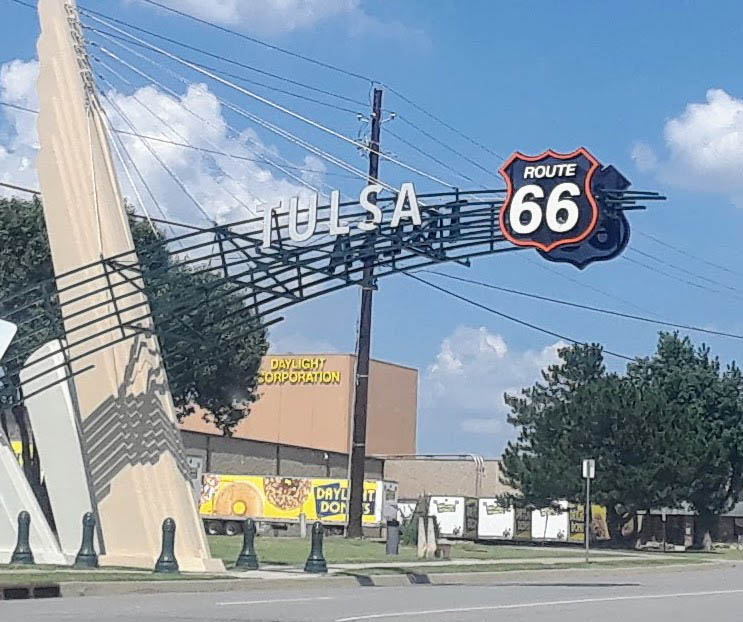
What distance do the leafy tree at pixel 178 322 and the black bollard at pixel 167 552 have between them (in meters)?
3.88

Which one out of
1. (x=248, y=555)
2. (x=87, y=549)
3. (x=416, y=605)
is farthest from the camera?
(x=248, y=555)

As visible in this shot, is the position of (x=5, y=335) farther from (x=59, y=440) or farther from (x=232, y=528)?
(x=232, y=528)

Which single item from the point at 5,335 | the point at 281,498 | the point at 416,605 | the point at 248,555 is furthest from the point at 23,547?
the point at 281,498

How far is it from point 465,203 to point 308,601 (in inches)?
299

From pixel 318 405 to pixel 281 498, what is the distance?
2824cm

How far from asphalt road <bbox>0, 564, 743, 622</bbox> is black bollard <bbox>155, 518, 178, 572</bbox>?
157 cm

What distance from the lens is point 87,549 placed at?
78.3 feet

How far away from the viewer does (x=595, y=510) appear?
2355 inches

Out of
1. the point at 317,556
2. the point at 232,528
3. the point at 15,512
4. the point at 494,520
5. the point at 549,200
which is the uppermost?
the point at 549,200

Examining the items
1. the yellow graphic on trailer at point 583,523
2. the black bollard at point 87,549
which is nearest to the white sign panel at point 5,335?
the black bollard at point 87,549

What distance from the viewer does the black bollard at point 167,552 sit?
74.4 feet

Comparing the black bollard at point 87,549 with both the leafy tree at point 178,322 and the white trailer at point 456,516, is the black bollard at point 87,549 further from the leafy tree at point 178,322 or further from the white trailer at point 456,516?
the white trailer at point 456,516

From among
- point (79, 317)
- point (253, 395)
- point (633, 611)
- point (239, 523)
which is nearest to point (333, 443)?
point (239, 523)

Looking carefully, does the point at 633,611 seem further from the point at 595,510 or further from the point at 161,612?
the point at 595,510
